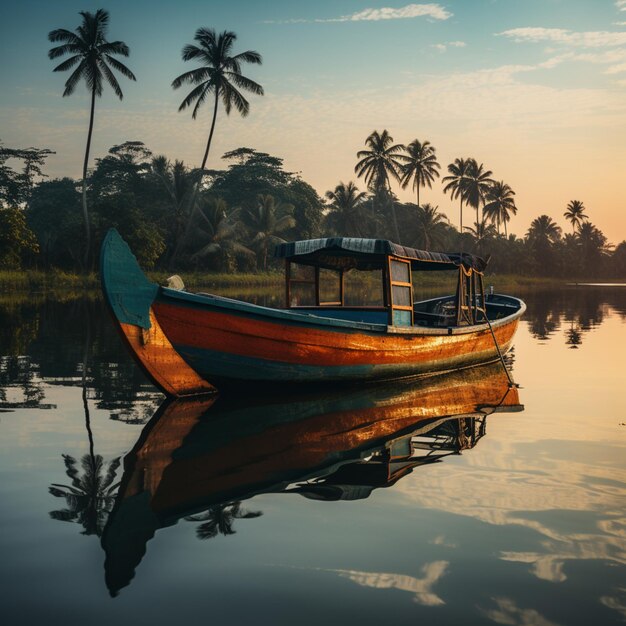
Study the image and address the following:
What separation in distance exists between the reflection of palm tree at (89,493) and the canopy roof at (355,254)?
5264 millimetres

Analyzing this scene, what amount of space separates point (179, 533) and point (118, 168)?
180 feet

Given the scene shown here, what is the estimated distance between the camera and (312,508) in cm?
496

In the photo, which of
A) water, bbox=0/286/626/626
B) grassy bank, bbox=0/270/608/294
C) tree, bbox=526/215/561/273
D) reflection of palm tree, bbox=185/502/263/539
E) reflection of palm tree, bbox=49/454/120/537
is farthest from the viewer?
tree, bbox=526/215/561/273

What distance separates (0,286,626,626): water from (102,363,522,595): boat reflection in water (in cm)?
3

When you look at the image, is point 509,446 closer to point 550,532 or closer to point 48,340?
point 550,532

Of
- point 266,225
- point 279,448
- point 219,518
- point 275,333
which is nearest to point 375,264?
point 275,333

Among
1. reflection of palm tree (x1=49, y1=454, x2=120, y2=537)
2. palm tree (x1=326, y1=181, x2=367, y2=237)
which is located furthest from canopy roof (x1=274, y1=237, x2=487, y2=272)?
palm tree (x1=326, y1=181, x2=367, y2=237)

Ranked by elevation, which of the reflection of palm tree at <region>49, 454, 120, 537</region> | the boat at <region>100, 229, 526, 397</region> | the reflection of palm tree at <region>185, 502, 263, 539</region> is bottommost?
the reflection of palm tree at <region>49, 454, 120, 537</region>

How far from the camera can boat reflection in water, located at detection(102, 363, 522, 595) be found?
4.96 m

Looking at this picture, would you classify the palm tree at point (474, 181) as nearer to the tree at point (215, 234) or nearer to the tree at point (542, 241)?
the tree at point (542, 241)

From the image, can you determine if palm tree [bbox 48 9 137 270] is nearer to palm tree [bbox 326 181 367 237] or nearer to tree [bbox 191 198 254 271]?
tree [bbox 191 198 254 271]

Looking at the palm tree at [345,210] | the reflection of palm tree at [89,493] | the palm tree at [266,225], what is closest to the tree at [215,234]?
the palm tree at [266,225]

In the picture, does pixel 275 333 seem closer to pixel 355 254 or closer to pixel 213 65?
pixel 355 254

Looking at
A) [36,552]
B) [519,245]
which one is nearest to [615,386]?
[36,552]
